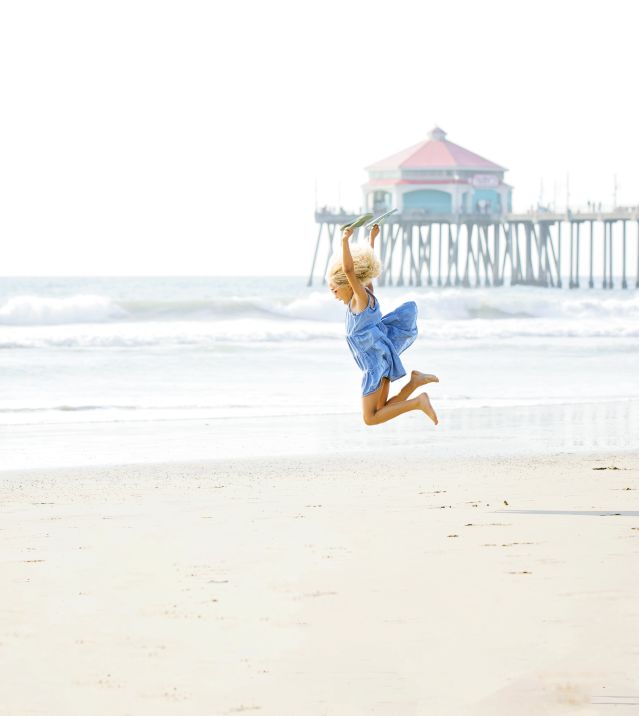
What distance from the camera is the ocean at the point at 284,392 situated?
9.02 meters

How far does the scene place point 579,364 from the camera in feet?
60.3

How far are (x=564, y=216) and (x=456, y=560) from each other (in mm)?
49379

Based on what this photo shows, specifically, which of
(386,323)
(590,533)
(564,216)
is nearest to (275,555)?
(590,533)

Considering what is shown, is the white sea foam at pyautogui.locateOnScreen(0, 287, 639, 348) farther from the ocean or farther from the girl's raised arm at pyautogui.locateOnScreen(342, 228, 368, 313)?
the girl's raised arm at pyautogui.locateOnScreen(342, 228, 368, 313)

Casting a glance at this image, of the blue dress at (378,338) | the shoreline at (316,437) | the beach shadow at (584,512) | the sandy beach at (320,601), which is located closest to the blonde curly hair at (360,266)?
the blue dress at (378,338)

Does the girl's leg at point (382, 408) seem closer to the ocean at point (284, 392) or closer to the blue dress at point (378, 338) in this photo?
the blue dress at point (378, 338)

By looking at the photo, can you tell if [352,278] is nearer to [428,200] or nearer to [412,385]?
[412,385]

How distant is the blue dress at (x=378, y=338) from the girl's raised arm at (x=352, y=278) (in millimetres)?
50

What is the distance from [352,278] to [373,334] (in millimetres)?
440

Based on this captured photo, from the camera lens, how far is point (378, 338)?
619 centimetres

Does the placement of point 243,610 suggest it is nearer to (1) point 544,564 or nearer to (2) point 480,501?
(1) point 544,564

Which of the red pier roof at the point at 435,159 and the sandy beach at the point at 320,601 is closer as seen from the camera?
the sandy beach at the point at 320,601

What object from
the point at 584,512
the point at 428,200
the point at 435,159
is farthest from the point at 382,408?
the point at 435,159

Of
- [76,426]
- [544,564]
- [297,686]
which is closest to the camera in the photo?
[297,686]
